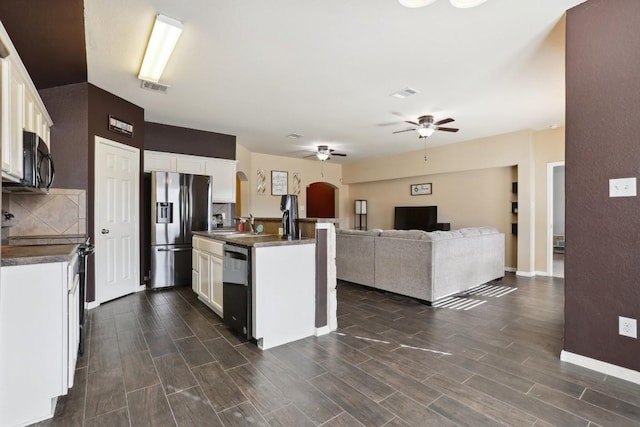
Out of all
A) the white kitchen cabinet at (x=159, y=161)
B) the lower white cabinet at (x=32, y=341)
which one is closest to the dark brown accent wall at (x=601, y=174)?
the lower white cabinet at (x=32, y=341)

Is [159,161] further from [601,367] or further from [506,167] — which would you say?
[506,167]

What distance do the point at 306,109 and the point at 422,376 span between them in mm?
3724

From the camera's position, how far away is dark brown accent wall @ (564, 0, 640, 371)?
2.03 meters

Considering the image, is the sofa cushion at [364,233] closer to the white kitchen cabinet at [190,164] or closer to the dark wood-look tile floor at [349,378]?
the dark wood-look tile floor at [349,378]

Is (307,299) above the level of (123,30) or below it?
below

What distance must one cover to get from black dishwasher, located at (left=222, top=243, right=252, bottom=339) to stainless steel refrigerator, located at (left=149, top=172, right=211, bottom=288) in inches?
79.1

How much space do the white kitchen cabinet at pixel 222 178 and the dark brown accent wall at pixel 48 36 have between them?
8.34 feet

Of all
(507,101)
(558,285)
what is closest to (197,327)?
(507,101)

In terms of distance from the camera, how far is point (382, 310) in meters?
3.59

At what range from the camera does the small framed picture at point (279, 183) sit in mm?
8086

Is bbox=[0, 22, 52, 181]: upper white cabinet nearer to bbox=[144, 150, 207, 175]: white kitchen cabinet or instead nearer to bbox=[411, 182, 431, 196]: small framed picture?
bbox=[144, 150, 207, 175]: white kitchen cabinet

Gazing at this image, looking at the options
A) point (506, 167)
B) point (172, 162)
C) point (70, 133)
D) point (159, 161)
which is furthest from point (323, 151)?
point (70, 133)

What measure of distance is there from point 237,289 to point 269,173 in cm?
555

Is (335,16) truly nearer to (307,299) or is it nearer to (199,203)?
(307,299)
